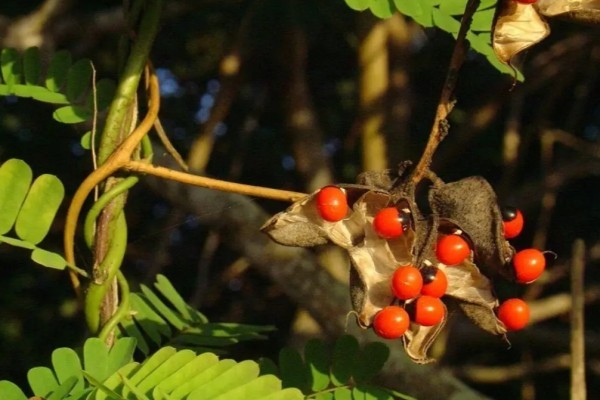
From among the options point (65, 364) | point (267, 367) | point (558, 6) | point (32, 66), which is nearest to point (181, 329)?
point (267, 367)

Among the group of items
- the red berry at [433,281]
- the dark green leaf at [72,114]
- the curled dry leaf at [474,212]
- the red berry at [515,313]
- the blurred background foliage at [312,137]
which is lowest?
the blurred background foliage at [312,137]

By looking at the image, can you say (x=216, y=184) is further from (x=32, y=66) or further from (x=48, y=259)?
(x=32, y=66)

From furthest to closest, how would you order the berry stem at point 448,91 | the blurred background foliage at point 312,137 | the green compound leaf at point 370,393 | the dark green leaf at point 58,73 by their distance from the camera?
1. the blurred background foliage at point 312,137
2. the dark green leaf at point 58,73
3. the green compound leaf at point 370,393
4. the berry stem at point 448,91

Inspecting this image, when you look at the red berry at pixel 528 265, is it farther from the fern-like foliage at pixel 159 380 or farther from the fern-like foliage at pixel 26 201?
the fern-like foliage at pixel 26 201

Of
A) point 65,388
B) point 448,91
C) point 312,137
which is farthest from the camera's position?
point 312,137

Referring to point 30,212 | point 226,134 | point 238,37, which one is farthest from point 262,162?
point 30,212

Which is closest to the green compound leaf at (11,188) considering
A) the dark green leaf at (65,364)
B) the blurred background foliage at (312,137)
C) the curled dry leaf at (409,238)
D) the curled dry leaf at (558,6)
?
the dark green leaf at (65,364)

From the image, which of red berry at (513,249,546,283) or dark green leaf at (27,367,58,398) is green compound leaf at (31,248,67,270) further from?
red berry at (513,249,546,283)
